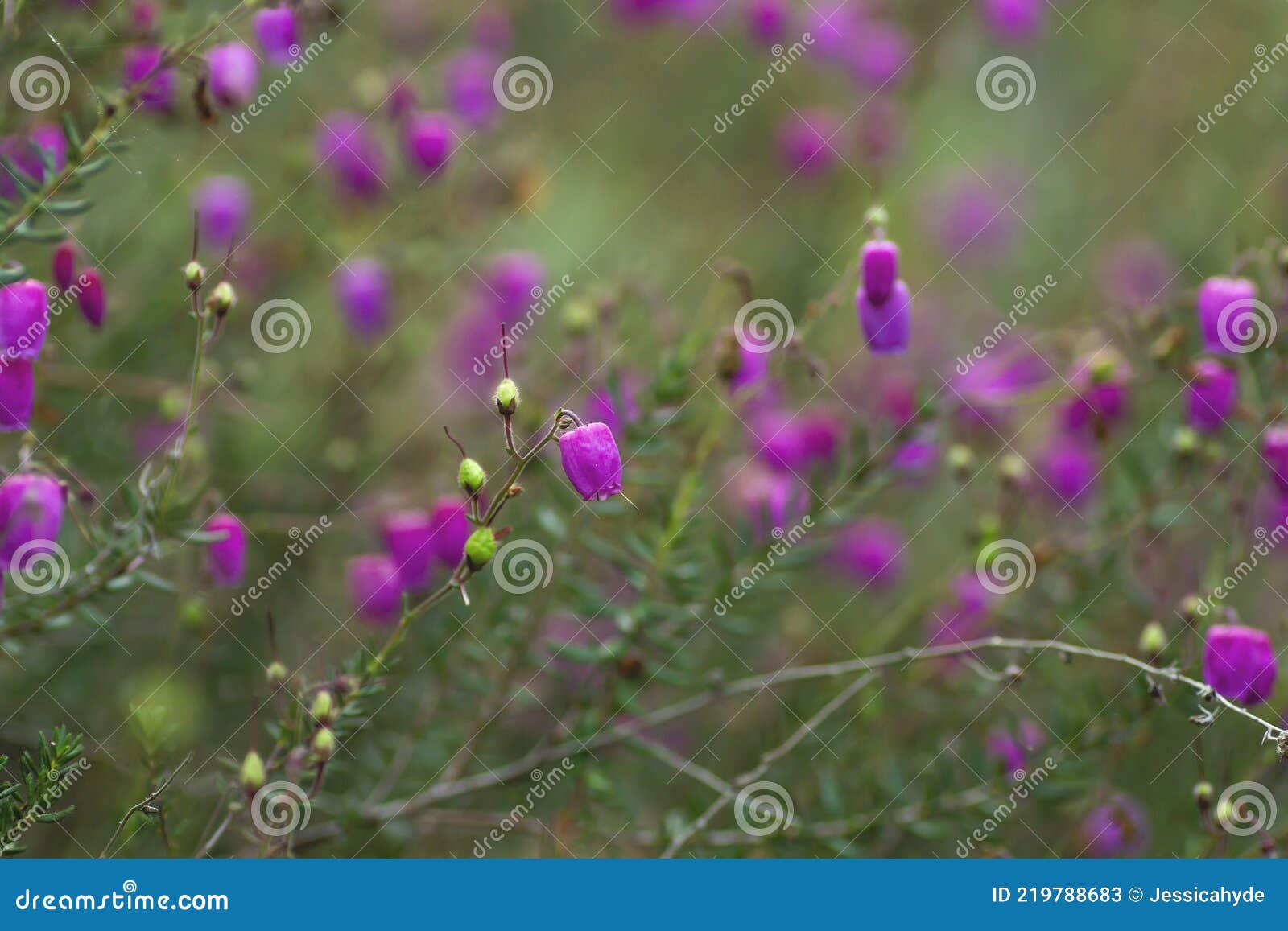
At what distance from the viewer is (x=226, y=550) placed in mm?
2209

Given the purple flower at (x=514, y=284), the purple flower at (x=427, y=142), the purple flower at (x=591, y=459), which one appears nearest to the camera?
the purple flower at (x=591, y=459)

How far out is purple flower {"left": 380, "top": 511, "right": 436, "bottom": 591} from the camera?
2484 millimetres

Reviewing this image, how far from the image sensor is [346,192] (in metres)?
3.11

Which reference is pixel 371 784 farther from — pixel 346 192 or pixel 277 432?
pixel 346 192

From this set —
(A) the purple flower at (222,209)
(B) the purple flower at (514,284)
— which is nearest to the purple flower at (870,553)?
(B) the purple flower at (514,284)

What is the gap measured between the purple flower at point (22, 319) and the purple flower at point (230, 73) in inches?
26.0

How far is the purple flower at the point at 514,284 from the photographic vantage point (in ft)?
10.4

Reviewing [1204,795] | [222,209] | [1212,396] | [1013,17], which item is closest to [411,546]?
[222,209]

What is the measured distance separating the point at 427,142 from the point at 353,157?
0.29 m

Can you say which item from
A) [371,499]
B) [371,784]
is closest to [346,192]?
[371,499]

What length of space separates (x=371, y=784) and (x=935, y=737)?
1114 millimetres

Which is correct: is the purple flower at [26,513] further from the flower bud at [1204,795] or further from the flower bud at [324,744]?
the flower bud at [1204,795]

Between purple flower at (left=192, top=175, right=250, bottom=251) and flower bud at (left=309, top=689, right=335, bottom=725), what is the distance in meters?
1.63

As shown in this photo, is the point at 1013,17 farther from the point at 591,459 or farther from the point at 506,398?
the point at 506,398
